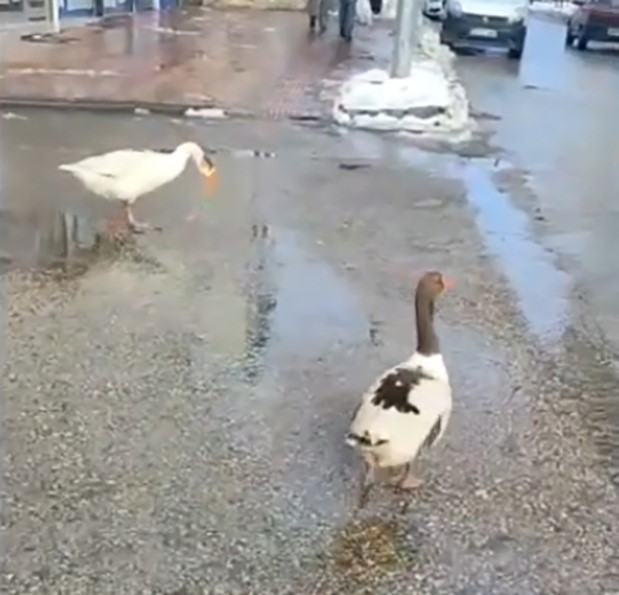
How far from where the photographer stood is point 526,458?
4609 millimetres

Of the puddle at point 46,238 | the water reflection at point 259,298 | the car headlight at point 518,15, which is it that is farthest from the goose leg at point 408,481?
the car headlight at point 518,15

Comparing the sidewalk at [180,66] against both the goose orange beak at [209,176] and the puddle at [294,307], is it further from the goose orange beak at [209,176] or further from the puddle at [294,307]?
the puddle at [294,307]

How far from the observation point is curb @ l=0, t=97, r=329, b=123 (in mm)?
11867

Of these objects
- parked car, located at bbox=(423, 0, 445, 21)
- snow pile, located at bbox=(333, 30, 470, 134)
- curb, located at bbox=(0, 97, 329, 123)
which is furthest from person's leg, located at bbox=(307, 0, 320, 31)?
curb, located at bbox=(0, 97, 329, 123)

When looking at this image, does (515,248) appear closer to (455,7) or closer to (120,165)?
(120,165)

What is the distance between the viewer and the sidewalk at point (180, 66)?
41.9 feet

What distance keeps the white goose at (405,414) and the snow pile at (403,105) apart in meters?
7.79

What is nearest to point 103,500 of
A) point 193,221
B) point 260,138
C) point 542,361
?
point 542,361

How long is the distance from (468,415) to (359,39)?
1829 cm

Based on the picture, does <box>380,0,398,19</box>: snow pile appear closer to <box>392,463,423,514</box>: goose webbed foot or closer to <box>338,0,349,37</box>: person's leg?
<box>338,0,349,37</box>: person's leg

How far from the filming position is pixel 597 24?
2664 cm

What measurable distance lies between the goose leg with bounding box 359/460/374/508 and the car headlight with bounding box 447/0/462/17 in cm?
2047

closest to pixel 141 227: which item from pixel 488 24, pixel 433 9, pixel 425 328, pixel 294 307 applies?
pixel 294 307

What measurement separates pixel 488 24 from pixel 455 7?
951 millimetres
